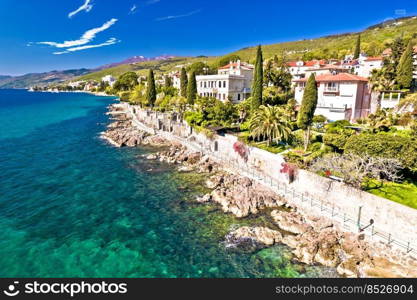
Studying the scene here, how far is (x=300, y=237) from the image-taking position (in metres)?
19.9

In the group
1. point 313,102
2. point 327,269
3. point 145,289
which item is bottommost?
point 327,269

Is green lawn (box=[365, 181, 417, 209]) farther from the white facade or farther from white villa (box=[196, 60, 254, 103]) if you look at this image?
the white facade

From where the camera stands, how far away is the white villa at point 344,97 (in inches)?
1638

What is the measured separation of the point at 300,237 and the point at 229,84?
45.7 metres

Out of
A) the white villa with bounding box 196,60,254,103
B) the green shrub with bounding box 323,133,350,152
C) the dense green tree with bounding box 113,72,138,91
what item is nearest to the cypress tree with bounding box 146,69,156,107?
the white villa with bounding box 196,60,254,103

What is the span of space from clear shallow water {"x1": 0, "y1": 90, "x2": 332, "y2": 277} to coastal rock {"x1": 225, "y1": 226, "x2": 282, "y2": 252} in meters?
0.75

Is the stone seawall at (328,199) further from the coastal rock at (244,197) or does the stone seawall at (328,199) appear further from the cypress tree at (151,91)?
the cypress tree at (151,91)

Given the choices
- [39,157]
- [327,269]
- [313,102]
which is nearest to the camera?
[327,269]

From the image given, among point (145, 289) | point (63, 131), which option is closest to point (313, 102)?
point (145, 289)

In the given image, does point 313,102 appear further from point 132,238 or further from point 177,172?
point 132,238

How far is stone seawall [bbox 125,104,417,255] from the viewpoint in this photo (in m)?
18.1

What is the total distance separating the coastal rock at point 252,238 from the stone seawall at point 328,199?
538 centimetres

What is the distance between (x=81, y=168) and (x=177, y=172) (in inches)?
588

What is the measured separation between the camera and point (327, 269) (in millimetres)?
17062
